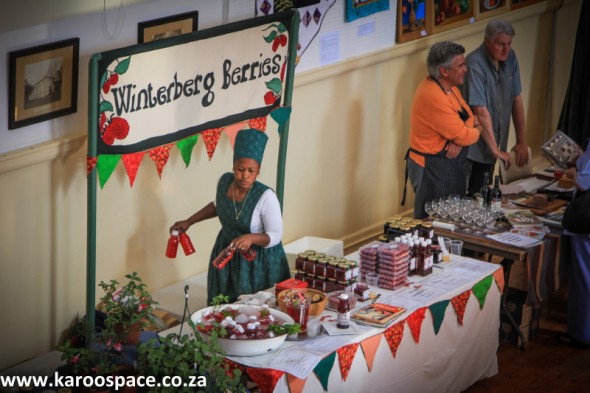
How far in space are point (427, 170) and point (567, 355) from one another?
163 cm

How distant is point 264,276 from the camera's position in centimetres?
563

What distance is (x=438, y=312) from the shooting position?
5.34 meters

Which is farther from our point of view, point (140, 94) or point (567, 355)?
point (567, 355)

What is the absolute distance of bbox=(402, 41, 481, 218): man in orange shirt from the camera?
6.97 metres

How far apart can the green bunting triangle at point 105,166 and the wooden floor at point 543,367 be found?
8.09ft

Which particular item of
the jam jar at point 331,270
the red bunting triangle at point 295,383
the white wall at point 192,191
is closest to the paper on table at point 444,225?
the white wall at point 192,191

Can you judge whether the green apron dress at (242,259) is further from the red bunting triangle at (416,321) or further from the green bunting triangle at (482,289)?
the green bunting triangle at (482,289)

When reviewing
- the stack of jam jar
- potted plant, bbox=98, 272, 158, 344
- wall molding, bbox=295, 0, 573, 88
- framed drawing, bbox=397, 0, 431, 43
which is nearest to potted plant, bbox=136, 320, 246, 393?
potted plant, bbox=98, 272, 158, 344

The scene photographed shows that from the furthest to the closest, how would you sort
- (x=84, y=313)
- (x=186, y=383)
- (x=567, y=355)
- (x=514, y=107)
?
(x=514, y=107) < (x=567, y=355) < (x=84, y=313) < (x=186, y=383)

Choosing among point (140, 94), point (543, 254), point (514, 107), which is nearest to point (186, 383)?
point (140, 94)

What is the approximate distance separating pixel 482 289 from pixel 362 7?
107 inches

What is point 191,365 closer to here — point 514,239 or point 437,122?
point 514,239

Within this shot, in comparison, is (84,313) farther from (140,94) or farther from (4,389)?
(140,94)

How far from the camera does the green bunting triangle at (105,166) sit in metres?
5.26
